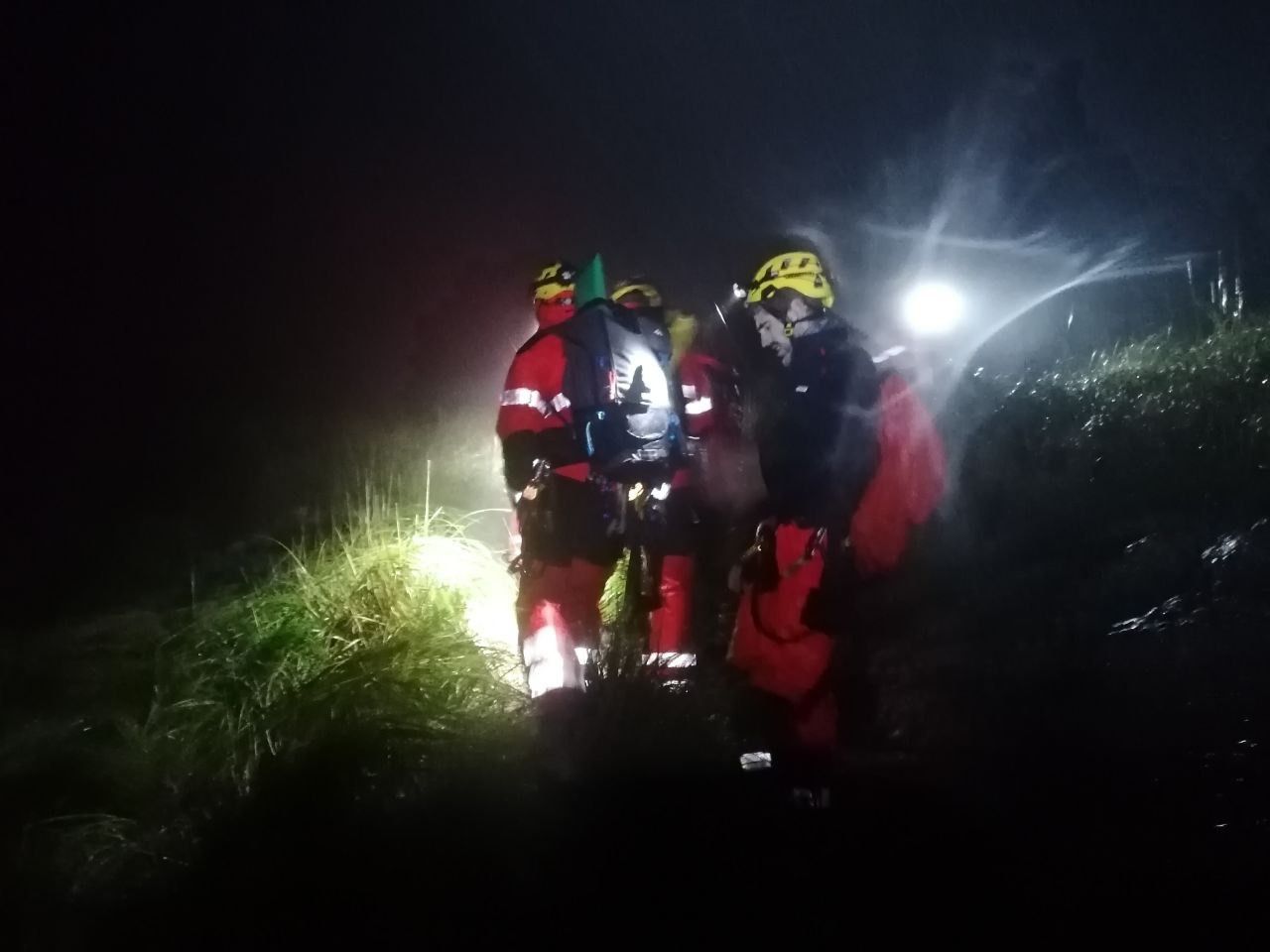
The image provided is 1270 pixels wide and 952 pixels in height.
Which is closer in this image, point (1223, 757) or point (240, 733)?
point (1223, 757)

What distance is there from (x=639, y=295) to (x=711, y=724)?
7.17 ft

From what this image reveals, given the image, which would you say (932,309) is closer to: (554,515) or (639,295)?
(639,295)

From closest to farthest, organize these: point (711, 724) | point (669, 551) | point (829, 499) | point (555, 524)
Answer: point (711, 724)
point (829, 499)
point (555, 524)
point (669, 551)

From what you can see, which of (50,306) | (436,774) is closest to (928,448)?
(436,774)

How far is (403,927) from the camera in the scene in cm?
312

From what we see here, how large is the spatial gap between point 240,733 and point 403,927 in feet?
4.82

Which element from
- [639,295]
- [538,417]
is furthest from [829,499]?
[639,295]

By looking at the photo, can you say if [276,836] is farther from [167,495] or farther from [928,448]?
[167,495]

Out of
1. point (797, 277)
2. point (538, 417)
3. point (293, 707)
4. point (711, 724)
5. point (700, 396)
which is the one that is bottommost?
point (711, 724)

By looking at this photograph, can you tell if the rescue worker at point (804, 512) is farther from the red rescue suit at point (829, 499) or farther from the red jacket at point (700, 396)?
the red jacket at point (700, 396)

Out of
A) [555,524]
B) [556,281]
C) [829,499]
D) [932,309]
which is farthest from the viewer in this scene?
[932,309]

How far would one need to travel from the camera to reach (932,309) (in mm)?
6203

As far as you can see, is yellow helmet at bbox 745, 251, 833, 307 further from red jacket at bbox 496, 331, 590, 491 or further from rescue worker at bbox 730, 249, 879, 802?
red jacket at bbox 496, 331, 590, 491

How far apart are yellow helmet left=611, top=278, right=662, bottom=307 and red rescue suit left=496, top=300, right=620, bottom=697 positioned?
565 millimetres
